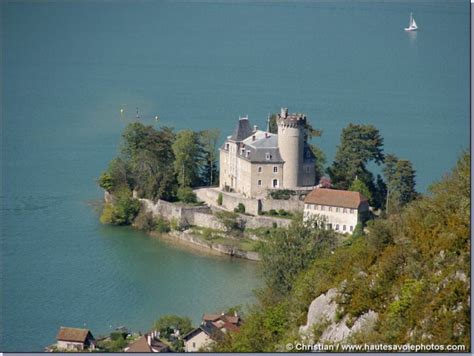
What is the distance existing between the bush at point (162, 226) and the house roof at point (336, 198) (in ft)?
7.74

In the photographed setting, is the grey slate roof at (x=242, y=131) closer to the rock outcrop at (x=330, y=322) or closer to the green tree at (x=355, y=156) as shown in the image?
the green tree at (x=355, y=156)

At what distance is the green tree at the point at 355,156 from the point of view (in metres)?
24.7

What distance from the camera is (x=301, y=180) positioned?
79.5 feet

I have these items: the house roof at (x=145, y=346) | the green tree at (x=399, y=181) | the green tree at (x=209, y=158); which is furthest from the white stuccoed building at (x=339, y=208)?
the house roof at (x=145, y=346)

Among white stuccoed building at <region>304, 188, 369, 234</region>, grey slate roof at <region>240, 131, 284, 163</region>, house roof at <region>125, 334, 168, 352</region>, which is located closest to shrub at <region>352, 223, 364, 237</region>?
white stuccoed building at <region>304, 188, 369, 234</region>

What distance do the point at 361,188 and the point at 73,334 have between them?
25.2ft

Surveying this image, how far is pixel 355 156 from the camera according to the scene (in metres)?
24.8

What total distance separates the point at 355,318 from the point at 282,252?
7.14m

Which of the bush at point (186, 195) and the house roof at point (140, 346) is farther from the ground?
the bush at point (186, 195)

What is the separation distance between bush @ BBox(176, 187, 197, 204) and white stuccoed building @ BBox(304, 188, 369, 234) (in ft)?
8.05

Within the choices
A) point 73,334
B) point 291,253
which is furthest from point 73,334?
point 291,253

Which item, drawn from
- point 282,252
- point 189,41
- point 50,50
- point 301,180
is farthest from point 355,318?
point 189,41

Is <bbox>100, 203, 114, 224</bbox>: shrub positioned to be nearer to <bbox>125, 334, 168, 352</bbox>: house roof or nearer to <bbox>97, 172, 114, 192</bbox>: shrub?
<bbox>97, 172, 114, 192</bbox>: shrub

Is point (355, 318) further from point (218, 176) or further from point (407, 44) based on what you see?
point (407, 44)
